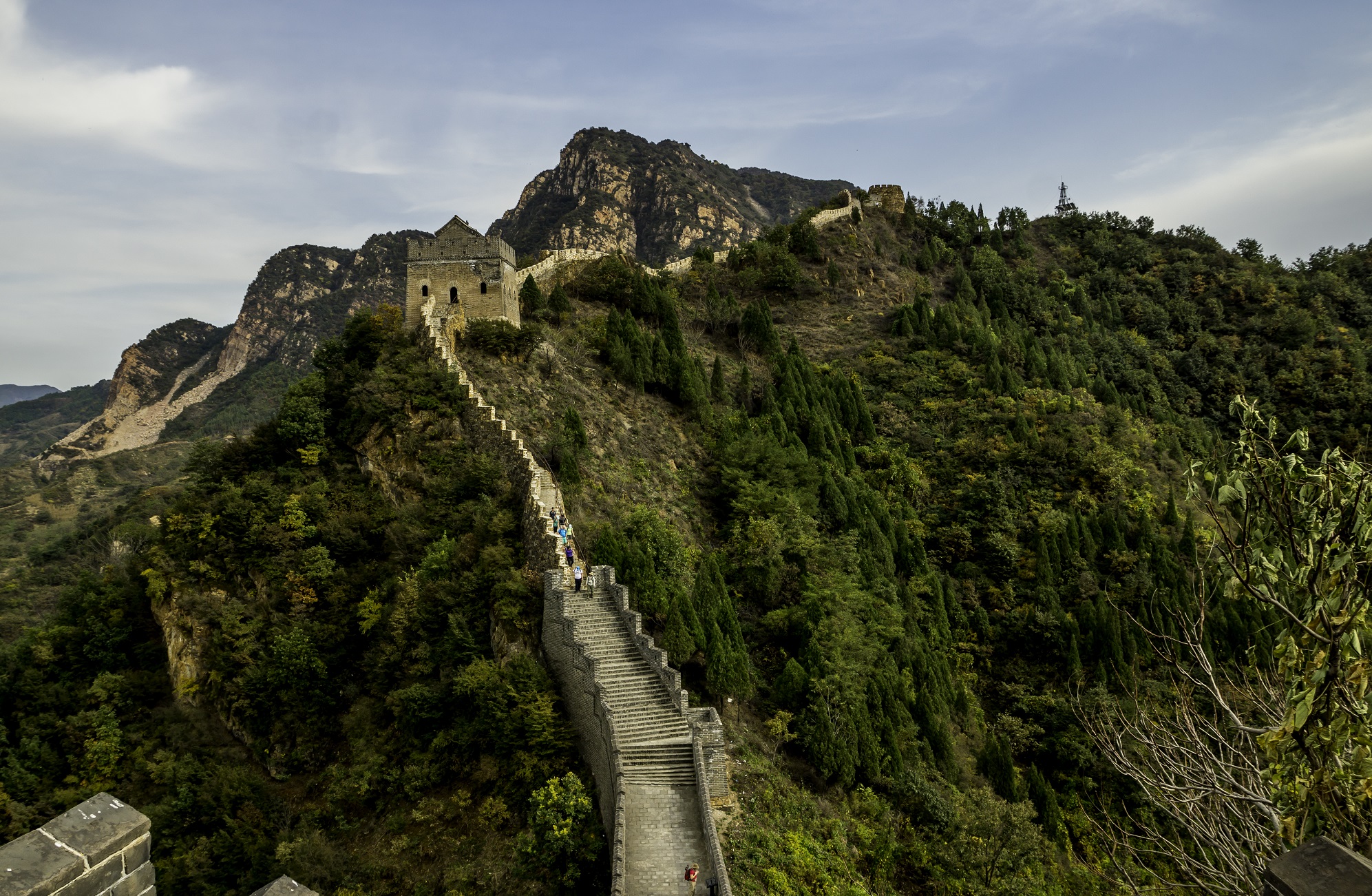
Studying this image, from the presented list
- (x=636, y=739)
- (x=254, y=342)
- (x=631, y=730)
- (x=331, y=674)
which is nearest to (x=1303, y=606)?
(x=636, y=739)

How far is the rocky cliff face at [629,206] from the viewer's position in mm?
137250

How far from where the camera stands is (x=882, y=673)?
28.5 metres

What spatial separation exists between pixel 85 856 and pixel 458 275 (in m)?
34.9

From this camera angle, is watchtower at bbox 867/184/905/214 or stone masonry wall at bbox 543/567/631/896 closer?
stone masonry wall at bbox 543/567/631/896

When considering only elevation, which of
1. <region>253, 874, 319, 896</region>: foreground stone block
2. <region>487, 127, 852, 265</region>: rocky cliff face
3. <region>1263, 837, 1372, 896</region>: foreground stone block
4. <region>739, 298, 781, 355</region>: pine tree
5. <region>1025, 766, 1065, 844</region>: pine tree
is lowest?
<region>1025, 766, 1065, 844</region>: pine tree

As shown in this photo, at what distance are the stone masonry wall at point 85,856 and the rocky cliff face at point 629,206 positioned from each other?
122 metres

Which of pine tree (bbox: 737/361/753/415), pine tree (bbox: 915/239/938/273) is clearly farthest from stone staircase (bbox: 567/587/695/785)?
pine tree (bbox: 915/239/938/273)

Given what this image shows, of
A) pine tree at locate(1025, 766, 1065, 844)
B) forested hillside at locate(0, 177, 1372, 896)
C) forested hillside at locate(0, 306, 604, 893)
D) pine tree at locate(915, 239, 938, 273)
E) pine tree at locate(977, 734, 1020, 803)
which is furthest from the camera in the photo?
pine tree at locate(915, 239, 938, 273)

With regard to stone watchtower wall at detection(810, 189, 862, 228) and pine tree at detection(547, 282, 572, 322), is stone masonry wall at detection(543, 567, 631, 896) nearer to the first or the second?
pine tree at detection(547, 282, 572, 322)

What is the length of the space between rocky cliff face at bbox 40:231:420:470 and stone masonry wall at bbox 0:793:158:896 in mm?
132396

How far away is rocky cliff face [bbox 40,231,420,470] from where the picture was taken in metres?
131

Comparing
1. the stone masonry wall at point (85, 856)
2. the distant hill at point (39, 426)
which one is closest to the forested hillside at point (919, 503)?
the stone masonry wall at point (85, 856)

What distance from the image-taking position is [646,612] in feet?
79.2

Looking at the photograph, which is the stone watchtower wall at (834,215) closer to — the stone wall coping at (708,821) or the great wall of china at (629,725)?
the great wall of china at (629,725)
